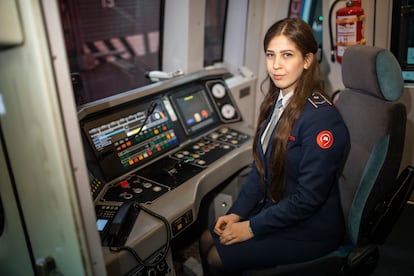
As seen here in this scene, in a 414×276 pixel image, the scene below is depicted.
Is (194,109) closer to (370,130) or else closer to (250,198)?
(250,198)

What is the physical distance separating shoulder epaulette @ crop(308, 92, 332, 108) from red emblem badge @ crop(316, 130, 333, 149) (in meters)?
0.11

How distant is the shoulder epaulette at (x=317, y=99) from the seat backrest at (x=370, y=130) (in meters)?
0.17

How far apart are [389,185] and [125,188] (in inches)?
41.9

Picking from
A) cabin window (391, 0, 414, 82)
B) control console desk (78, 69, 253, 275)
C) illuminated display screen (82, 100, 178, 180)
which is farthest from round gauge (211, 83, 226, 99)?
cabin window (391, 0, 414, 82)

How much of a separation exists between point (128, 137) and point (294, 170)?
824mm

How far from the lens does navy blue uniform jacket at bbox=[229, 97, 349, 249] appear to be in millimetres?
1239

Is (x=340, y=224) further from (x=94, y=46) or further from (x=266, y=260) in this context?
(x=94, y=46)

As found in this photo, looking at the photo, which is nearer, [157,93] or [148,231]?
[148,231]

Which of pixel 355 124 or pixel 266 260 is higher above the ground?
pixel 355 124

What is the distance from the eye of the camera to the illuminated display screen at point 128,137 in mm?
1627

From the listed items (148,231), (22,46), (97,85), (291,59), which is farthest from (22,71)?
(97,85)

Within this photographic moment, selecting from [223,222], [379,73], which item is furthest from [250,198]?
[379,73]

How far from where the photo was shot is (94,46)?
482cm

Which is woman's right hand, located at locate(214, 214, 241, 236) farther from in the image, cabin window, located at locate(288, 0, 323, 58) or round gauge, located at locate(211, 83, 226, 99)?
cabin window, located at locate(288, 0, 323, 58)
